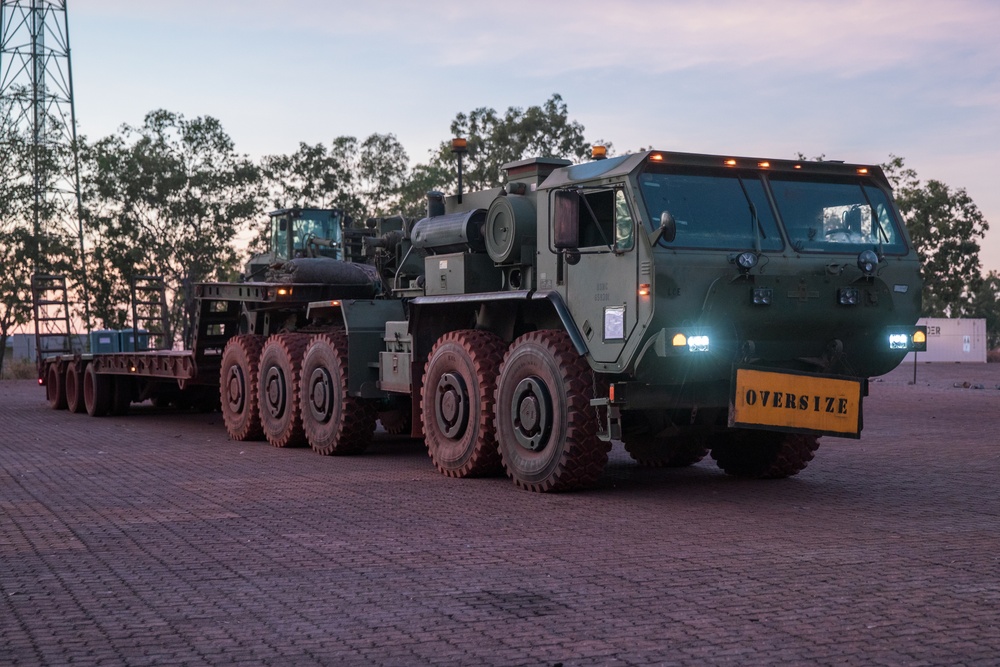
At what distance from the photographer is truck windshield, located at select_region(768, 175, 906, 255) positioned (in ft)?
38.8

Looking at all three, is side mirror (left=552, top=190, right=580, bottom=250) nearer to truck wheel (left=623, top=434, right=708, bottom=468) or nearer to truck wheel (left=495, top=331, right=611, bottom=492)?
truck wheel (left=495, top=331, right=611, bottom=492)

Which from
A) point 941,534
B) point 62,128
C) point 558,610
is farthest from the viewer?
point 62,128

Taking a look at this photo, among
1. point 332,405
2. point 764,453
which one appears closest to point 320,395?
point 332,405

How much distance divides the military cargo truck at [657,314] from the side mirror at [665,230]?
0.01m

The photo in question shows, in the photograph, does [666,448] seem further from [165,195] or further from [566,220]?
[165,195]

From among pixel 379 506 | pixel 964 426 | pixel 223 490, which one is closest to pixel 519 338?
pixel 379 506

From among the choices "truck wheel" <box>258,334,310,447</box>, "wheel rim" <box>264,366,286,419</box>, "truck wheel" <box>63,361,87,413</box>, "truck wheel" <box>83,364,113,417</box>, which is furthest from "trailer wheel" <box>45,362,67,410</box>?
"wheel rim" <box>264,366,286,419</box>

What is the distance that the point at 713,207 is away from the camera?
1152 centimetres

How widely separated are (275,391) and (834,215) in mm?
8311

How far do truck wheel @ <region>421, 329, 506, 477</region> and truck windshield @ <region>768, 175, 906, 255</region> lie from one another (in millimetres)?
3150

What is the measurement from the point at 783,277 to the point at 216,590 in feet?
19.2

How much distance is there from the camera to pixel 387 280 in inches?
685

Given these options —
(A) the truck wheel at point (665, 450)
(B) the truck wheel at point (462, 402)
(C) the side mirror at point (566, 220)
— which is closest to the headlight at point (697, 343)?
(C) the side mirror at point (566, 220)

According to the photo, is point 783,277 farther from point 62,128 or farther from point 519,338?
point 62,128
